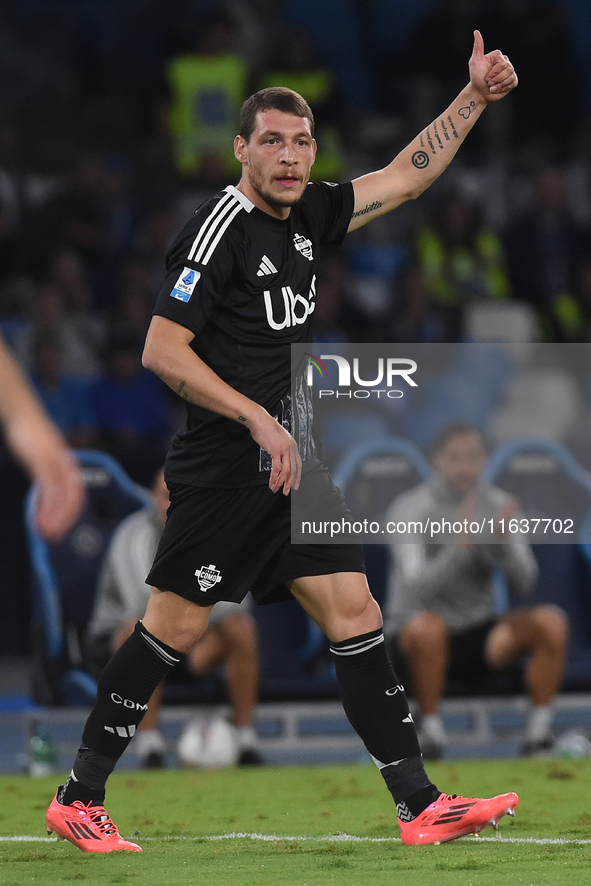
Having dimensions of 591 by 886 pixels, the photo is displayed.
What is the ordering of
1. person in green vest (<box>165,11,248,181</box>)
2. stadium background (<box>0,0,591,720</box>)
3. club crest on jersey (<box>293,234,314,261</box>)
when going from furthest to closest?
person in green vest (<box>165,11,248,181</box>)
stadium background (<box>0,0,591,720</box>)
club crest on jersey (<box>293,234,314,261</box>)

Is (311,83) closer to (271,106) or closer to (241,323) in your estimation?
(271,106)

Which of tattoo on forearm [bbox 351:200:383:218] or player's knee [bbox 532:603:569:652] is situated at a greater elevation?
tattoo on forearm [bbox 351:200:383:218]

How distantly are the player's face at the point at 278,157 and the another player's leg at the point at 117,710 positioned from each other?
128cm

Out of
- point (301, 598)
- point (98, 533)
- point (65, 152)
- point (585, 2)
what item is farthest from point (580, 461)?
point (585, 2)

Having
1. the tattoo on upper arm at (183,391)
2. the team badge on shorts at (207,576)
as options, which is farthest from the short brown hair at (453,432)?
the tattoo on upper arm at (183,391)

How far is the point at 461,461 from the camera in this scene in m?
6.89

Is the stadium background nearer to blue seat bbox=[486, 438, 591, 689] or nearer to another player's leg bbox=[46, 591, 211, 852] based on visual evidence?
blue seat bbox=[486, 438, 591, 689]

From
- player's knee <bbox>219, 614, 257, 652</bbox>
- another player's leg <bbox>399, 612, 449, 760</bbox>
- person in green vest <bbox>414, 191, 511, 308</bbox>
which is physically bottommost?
another player's leg <bbox>399, 612, 449, 760</bbox>

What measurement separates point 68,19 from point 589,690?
9.51m

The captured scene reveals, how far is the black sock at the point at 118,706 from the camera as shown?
167 inches

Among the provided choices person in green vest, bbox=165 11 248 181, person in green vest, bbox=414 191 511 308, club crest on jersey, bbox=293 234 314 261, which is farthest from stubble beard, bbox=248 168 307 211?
person in green vest, bbox=165 11 248 181

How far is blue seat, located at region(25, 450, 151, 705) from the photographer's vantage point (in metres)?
7.19

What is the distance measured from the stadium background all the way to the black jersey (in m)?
4.58

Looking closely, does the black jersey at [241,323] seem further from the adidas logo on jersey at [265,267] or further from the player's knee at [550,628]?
the player's knee at [550,628]
